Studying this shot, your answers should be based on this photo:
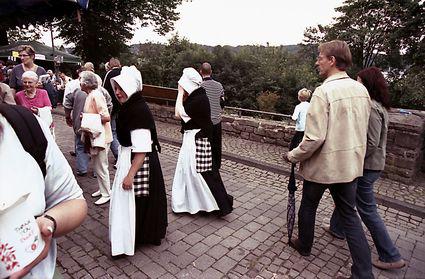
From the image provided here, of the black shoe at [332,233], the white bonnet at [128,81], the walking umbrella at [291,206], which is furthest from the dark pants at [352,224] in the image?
the white bonnet at [128,81]

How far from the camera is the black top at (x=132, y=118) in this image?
2861 mm

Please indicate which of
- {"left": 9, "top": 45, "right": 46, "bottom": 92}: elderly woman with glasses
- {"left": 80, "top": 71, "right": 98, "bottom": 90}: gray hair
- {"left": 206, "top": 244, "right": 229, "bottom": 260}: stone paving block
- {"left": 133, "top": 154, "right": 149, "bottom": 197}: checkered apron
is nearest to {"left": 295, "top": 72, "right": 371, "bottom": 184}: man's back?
{"left": 206, "top": 244, "right": 229, "bottom": 260}: stone paving block

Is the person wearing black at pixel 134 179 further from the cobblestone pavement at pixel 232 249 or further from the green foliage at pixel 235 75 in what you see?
the green foliage at pixel 235 75

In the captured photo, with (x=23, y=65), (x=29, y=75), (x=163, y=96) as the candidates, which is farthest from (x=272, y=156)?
(x=23, y=65)

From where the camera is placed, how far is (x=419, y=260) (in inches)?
130

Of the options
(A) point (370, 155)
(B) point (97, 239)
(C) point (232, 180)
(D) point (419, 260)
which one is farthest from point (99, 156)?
(D) point (419, 260)

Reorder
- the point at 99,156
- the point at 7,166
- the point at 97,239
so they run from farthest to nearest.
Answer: the point at 99,156 < the point at 97,239 < the point at 7,166

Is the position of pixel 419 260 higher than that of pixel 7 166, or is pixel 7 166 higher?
pixel 7 166

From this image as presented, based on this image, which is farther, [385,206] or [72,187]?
[385,206]

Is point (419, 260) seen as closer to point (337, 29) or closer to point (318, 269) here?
point (318, 269)

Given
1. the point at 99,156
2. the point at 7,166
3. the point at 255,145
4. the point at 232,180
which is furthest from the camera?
the point at 255,145

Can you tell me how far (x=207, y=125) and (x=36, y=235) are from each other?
2.94 meters

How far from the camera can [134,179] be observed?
3.03 m

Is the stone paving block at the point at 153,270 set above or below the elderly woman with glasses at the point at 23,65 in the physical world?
below
